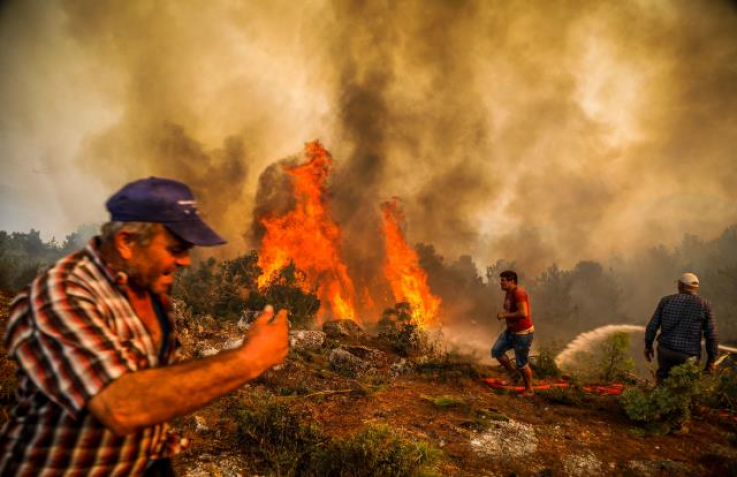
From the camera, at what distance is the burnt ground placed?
4004 mm

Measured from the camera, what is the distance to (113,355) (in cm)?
117

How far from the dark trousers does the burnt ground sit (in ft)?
2.64

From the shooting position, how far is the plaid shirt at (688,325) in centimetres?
585

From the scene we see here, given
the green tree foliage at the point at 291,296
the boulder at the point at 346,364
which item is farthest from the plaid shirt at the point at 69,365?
the green tree foliage at the point at 291,296

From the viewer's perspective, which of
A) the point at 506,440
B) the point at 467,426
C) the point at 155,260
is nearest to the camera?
the point at 155,260

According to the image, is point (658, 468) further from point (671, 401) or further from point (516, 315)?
point (516, 315)

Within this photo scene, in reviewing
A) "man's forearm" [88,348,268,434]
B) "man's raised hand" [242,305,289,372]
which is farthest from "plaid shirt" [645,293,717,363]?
"man's forearm" [88,348,268,434]

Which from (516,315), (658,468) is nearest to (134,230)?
(658,468)

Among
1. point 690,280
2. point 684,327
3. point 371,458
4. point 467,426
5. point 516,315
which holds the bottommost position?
point 371,458

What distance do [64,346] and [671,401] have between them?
284 inches

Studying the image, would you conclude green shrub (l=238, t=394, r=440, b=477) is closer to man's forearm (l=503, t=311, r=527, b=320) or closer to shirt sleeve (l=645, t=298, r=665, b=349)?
man's forearm (l=503, t=311, r=527, b=320)

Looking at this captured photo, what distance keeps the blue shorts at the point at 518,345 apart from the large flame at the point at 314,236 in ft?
81.1

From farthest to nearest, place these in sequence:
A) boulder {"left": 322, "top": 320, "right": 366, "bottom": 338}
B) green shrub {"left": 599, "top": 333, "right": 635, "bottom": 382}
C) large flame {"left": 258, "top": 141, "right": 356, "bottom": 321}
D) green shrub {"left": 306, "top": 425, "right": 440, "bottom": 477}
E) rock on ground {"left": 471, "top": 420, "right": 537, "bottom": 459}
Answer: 1. large flame {"left": 258, "top": 141, "right": 356, "bottom": 321}
2. boulder {"left": 322, "top": 320, "right": 366, "bottom": 338}
3. green shrub {"left": 599, "top": 333, "right": 635, "bottom": 382}
4. rock on ground {"left": 471, "top": 420, "right": 537, "bottom": 459}
5. green shrub {"left": 306, "top": 425, "right": 440, "bottom": 477}

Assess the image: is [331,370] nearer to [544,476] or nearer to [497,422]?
[497,422]
